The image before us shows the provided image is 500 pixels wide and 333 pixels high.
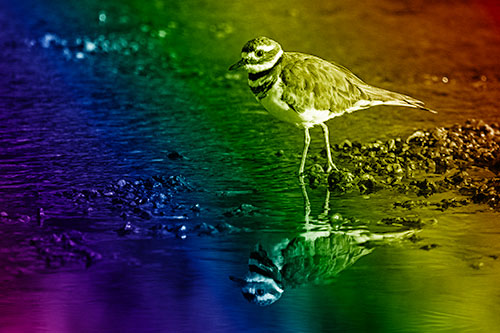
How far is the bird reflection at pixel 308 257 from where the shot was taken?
5445mm

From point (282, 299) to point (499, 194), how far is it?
2403 mm

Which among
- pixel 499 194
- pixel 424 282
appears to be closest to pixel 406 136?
pixel 499 194

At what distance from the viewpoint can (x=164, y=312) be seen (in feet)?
16.9

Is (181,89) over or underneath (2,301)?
over

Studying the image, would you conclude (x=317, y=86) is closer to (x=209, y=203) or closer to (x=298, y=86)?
(x=298, y=86)

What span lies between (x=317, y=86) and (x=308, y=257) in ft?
5.93

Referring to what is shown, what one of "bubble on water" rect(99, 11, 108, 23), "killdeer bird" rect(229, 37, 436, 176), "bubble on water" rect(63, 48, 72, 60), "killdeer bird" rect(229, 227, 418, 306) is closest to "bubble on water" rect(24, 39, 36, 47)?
"bubble on water" rect(63, 48, 72, 60)

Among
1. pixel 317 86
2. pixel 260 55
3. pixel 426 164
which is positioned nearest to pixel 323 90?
pixel 317 86

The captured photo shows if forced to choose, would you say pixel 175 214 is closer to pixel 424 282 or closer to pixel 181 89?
pixel 424 282

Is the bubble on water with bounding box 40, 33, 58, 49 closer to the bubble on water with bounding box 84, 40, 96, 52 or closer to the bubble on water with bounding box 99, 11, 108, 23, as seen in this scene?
the bubble on water with bounding box 84, 40, 96, 52

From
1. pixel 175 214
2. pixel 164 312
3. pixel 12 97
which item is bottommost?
pixel 164 312

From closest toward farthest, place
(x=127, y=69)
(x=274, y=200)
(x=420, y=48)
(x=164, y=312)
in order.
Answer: (x=164, y=312), (x=274, y=200), (x=127, y=69), (x=420, y=48)

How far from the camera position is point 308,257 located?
18.9ft

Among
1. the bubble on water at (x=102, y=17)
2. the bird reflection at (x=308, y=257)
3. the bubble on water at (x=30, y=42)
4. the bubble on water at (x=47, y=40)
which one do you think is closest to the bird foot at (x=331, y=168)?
the bird reflection at (x=308, y=257)
